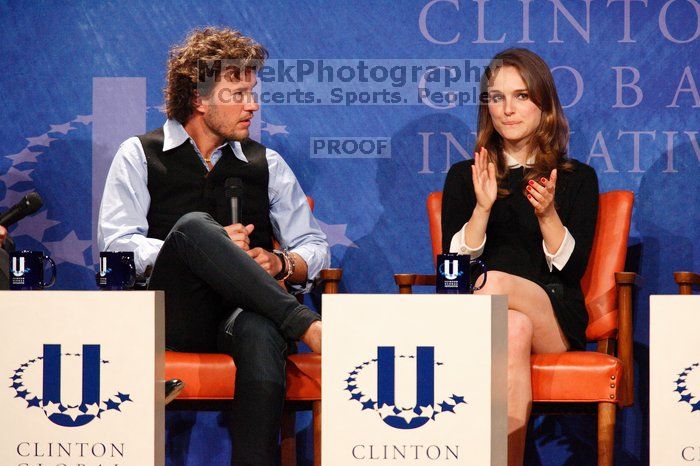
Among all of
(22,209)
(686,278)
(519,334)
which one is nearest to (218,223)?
(22,209)

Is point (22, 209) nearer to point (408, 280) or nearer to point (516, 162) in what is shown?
point (408, 280)

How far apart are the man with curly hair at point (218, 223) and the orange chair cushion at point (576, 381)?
0.68 metres

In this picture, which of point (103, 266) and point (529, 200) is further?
point (529, 200)

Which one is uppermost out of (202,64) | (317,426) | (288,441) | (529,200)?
(202,64)

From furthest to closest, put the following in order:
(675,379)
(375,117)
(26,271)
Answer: (375,117)
(26,271)
(675,379)

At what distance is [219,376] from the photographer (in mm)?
2637

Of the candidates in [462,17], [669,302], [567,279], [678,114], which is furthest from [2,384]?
[678,114]

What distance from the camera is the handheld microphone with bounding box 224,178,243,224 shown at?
9.45 ft

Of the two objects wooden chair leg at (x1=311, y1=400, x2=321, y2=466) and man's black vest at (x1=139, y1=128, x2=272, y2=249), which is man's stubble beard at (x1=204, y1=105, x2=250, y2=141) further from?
wooden chair leg at (x1=311, y1=400, x2=321, y2=466)

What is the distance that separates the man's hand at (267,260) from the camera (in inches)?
113

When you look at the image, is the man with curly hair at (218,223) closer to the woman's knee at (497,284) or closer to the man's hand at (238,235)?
the man's hand at (238,235)

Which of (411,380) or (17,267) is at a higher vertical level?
(17,267)

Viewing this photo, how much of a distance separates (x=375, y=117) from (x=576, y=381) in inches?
56.1

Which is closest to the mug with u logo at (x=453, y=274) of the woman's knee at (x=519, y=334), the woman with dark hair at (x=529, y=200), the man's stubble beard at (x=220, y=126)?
the woman's knee at (x=519, y=334)
